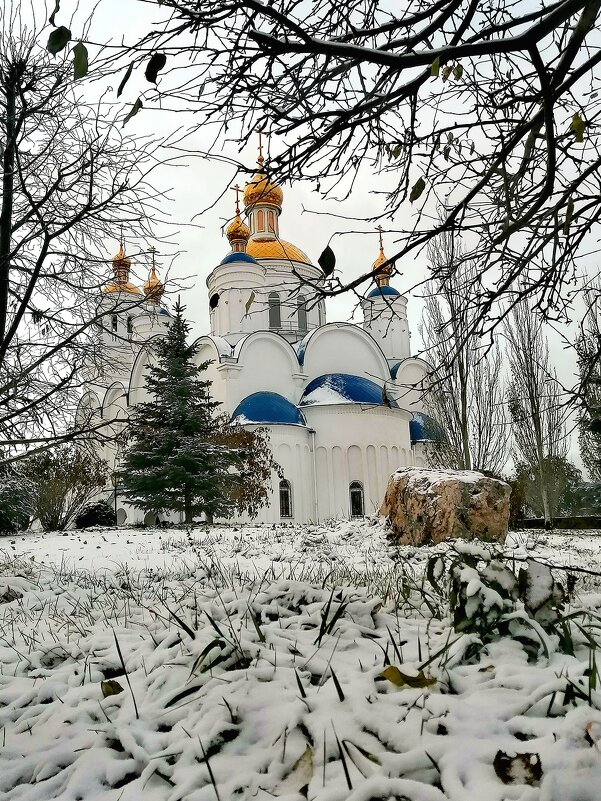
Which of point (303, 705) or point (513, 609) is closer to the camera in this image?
point (303, 705)

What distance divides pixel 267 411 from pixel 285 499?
3.27 m

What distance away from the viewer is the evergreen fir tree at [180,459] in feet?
52.9

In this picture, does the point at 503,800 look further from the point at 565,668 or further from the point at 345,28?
the point at 345,28

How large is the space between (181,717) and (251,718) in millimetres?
280

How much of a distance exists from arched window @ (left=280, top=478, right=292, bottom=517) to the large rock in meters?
14.2

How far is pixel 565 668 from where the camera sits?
2.24 meters

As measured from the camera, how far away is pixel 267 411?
23.1m

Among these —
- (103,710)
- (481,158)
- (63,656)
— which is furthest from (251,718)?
(481,158)

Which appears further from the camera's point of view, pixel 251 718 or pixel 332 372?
pixel 332 372

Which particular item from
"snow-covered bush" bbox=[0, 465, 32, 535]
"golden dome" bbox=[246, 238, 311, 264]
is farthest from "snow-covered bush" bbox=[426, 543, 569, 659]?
"golden dome" bbox=[246, 238, 311, 264]

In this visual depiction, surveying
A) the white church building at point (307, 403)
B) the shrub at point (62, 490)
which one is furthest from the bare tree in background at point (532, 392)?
the shrub at point (62, 490)

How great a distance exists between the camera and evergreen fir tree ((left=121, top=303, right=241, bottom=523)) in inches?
634

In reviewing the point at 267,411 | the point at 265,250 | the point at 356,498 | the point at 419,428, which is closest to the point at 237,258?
the point at 265,250

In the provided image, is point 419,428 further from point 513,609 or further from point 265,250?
point 513,609
